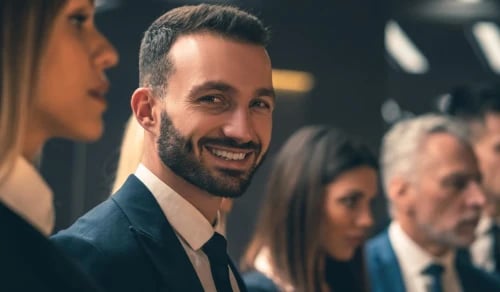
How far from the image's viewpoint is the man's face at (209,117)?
2.33 ft

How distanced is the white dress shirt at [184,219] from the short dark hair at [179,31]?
3.0 inches

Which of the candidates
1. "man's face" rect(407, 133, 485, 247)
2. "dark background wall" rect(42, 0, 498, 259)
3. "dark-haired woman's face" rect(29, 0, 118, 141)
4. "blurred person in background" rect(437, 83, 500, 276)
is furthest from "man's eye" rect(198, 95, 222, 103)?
"blurred person in background" rect(437, 83, 500, 276)

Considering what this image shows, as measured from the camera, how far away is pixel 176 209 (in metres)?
0.73

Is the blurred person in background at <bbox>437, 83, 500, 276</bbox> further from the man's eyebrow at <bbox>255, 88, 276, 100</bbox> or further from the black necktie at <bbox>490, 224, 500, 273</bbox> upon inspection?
the man's eyebrow at <bbox>255, 88, 276, 100</bbox>

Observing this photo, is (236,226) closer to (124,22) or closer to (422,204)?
(422,204)

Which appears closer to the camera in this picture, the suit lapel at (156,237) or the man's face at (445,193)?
the suit lapel at (156,237)

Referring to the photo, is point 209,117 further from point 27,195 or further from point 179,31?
point 27,195

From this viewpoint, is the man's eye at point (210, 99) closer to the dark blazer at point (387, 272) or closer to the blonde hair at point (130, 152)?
the blonde hair at point (130, 152)

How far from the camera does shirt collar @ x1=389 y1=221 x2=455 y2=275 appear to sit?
1.44 meters

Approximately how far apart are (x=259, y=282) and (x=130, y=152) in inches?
15.3

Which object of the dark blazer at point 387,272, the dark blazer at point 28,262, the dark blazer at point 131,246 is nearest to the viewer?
the dark blazer at point 28,262

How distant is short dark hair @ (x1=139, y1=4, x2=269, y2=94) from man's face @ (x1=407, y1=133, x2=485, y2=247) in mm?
825

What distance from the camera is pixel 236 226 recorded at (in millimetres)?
1349

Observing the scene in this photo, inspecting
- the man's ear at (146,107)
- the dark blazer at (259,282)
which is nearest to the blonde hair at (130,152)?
the man's ear at (146,107)
